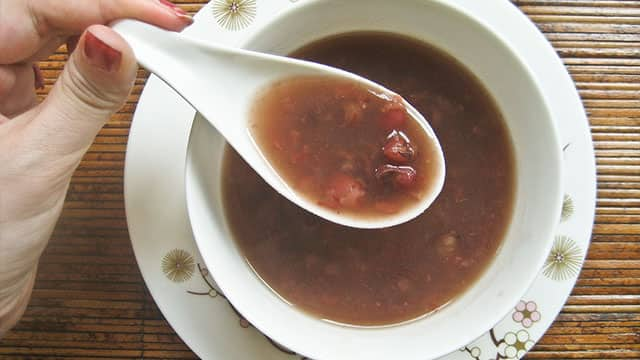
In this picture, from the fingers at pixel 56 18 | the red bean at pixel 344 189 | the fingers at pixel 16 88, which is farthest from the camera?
the fingers at pixel 16 88

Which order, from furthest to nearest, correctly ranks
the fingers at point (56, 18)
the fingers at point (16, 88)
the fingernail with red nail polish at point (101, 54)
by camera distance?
the fingers at point (16, 88) → the fingers at point (56, 18) → the fingernail with red nail polish at point (101, 54)

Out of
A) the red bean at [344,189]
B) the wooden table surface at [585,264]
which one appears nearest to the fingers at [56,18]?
the wooden table surface at [585,264]

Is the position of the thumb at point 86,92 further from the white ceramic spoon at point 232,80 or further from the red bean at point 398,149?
the red bean at point 398,149

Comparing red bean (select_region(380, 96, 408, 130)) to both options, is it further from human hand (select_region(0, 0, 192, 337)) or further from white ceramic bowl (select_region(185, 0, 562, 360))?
human hand (select_region(0, 0, 192, 337))

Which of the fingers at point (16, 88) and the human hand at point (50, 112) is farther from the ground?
the fingers at point (16, 88)

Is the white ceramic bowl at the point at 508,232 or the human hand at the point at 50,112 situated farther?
the white ceramic bowl at the point at 508,232

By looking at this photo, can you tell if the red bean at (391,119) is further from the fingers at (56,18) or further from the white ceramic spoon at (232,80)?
the fingers at (56,18)
